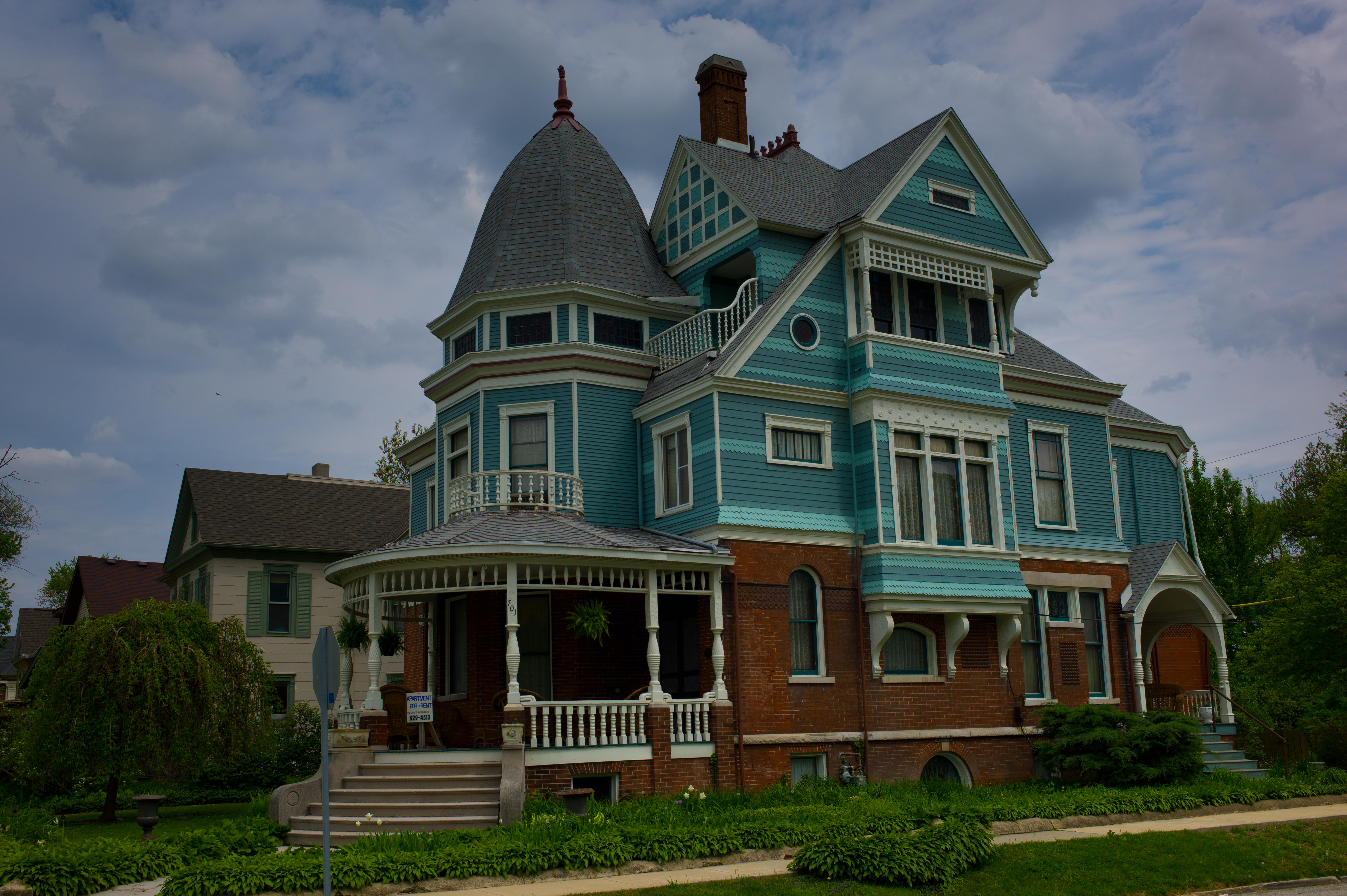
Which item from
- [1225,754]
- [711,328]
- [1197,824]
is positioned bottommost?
[1197,824]

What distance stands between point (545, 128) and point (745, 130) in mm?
4845

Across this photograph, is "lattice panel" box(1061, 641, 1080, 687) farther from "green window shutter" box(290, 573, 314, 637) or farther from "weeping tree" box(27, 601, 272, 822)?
"green window shutter" box(290, 573, 314, 637)

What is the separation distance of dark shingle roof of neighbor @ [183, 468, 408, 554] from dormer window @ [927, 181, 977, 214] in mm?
19722

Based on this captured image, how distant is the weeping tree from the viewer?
862 inches

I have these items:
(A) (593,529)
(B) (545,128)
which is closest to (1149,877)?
(A) (593,529)

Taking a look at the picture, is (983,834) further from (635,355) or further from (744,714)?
(635,355)

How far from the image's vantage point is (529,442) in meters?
23.0

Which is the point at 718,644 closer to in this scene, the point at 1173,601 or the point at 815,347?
the point at 815,347

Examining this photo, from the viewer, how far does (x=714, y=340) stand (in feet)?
73.6

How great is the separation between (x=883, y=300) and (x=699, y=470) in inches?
220

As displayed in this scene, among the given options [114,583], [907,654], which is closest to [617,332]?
[907,654]

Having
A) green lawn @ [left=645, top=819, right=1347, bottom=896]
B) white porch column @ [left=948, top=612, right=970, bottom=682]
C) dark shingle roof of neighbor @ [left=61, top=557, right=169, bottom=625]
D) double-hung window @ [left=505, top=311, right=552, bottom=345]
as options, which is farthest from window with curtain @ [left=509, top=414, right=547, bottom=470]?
dark shingle roof of neighbor @ [left=61, top=557, right=169, bottom=625]

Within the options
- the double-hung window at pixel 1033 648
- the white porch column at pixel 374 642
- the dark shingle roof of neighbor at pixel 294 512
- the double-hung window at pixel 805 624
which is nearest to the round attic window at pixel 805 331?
the double-hung window at pixel 805 624

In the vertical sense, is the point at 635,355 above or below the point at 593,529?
above
